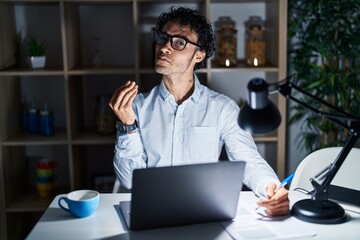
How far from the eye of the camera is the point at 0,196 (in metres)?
3.24

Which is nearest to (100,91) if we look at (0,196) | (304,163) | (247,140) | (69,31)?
(69,31)

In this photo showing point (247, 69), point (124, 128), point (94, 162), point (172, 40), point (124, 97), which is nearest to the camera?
point (124, 97)

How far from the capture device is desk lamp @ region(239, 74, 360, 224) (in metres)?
1.63

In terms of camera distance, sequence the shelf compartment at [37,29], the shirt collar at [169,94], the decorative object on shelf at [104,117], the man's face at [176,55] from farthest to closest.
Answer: the shelf compartment at [37,29] → the decorative object on shelf at [104,117] → the shirt collar at [169,94] → the man's face at [176,55]

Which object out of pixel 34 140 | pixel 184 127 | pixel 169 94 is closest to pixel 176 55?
pixel 169 94

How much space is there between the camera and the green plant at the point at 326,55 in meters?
3.19

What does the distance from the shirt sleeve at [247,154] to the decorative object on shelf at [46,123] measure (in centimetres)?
117

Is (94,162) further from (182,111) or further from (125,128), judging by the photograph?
(125,128)

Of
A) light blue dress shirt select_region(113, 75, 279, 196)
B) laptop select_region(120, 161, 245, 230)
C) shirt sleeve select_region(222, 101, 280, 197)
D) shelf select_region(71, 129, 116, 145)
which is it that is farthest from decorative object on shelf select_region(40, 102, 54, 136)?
laptop select_region(120, 161, 245, 230)

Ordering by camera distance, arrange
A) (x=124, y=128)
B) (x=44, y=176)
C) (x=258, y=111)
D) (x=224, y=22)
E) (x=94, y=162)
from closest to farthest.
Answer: (x=258, y=111)
(x=124, y=128)
(x=44, y=176)
(x=224, y=22)
(x=94, y=162)

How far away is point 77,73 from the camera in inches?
123

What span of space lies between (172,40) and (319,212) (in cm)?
110

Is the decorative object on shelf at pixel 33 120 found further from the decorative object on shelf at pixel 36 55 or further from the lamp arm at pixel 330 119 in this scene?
the lamp arm at pixel 330 119

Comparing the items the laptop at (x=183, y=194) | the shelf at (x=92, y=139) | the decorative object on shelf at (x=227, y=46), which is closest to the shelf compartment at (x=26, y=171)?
the shelf at (x=92, y=139)
